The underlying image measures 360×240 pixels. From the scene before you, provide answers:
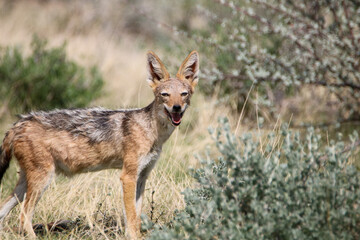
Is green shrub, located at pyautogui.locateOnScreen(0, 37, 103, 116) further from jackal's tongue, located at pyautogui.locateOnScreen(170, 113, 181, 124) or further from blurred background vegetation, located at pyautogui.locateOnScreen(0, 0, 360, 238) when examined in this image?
jackal's tongue, located at pyautogui.locateOnScreen(170, 113, 181, 124)

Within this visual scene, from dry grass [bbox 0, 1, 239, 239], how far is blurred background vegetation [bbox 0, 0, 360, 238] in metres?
0.03

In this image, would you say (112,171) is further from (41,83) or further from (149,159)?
(41,83)

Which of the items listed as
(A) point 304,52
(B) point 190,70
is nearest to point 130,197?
(B) point 190,70

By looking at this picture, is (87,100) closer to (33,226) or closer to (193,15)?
(33,226)

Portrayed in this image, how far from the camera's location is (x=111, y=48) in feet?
49.7

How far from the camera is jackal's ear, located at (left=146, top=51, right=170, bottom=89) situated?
5.01 m

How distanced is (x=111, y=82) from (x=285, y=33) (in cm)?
579

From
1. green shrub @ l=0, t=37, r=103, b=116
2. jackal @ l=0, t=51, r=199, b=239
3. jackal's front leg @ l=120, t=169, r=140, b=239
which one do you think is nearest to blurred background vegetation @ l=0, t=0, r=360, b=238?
green shrub @ l=0, t=37, r=103, b=116

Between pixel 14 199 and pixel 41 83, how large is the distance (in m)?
5.04

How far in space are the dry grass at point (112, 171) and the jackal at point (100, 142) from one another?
247 mm

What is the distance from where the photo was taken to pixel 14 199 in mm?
4785

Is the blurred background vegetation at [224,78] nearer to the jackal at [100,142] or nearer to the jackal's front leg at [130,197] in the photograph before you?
the jackal's front leg at [130,197]

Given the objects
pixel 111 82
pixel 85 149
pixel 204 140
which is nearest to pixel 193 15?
pixel 111 82

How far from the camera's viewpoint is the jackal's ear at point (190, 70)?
507 centimetres
